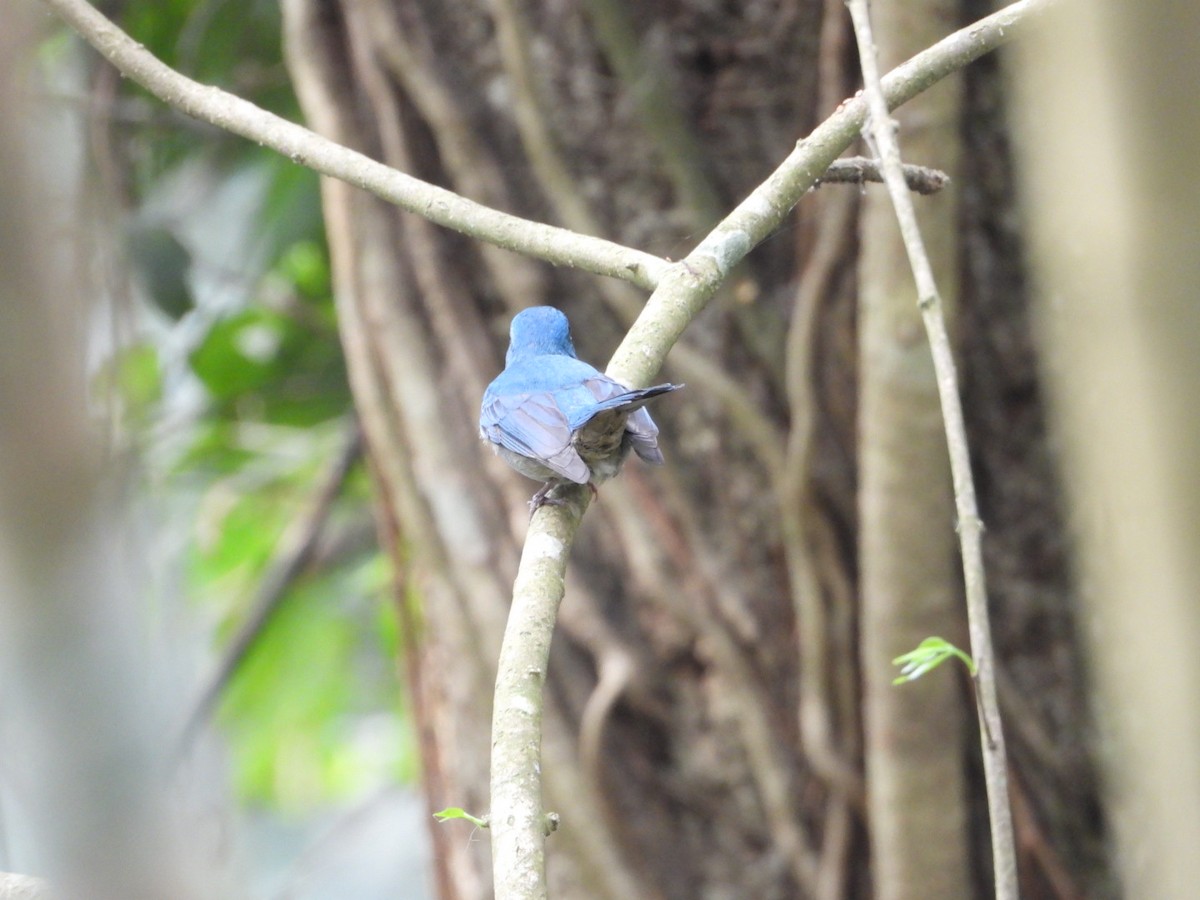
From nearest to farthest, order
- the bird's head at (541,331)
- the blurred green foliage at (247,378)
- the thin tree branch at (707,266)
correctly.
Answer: the thin tree branch at (707,266)
the bird's head at (541,331)
the blurred green foliage at (247,378)

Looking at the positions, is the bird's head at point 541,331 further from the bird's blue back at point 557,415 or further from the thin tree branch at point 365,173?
the thin tree branch at point 365,173

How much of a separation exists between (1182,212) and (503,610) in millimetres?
2927

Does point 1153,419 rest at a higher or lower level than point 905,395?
lower

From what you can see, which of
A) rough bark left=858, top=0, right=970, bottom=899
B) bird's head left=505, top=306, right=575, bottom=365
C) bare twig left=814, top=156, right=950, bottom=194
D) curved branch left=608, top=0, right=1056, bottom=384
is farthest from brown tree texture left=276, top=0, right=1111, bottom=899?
curved branch left=608, top=0, right=1056, bottom=384

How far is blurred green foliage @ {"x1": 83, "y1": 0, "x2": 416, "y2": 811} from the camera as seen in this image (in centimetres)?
462

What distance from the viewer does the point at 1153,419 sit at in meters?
0.94

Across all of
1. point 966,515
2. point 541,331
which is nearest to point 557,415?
point 541,331

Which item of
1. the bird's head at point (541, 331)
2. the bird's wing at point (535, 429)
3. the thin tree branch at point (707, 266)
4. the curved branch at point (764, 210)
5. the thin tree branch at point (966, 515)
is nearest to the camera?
the thin tree branch at point (966, 515)

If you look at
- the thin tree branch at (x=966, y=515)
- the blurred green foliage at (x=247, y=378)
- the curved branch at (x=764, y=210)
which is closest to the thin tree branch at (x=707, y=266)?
the curved branch at (x=764, y=210)

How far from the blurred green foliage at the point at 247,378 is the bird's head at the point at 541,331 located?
50.9 inches

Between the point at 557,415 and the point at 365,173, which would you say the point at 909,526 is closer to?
the point at 557,415

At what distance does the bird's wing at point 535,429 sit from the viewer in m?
2.60

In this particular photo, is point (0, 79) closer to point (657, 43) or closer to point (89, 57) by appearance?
point (657, 43)

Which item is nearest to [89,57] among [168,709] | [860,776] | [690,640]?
[690,640]
